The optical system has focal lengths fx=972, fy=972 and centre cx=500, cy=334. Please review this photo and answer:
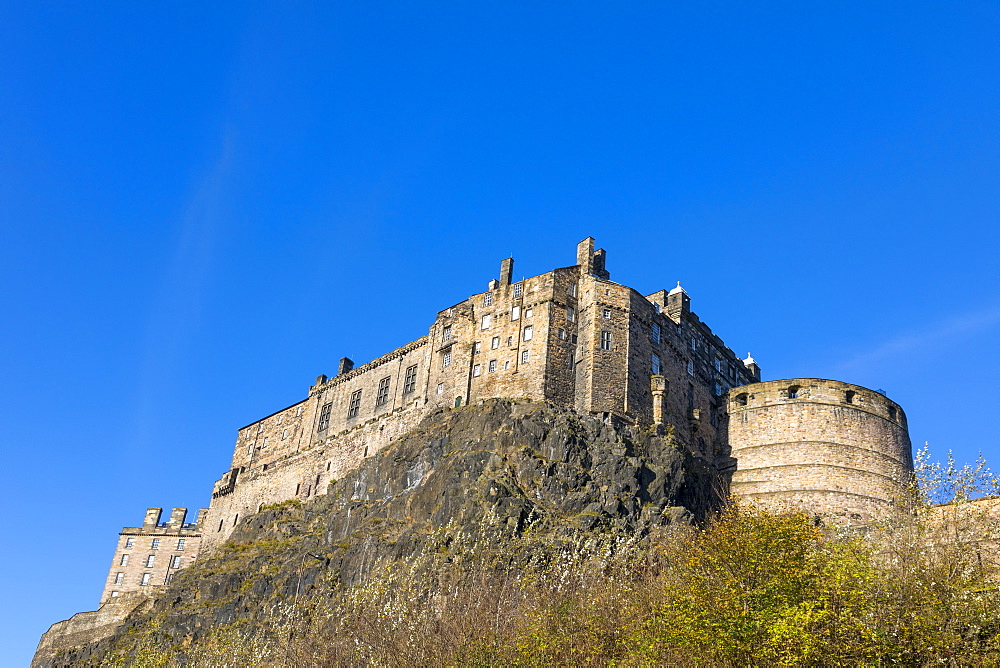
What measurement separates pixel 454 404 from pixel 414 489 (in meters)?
7.51

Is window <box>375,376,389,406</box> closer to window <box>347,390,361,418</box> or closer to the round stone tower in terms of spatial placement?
window <box>347,390,361,418</box>

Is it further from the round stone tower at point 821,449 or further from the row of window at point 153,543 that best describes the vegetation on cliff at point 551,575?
the row of window at point 153,543

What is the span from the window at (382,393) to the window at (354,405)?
210cm

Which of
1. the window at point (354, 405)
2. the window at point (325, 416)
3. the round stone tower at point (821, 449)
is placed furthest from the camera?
the window at point (325, 416)

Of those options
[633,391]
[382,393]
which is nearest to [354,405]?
[382,393]

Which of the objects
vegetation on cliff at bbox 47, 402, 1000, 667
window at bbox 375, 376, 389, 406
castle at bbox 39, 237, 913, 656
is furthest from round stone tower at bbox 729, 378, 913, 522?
window at bbox 375, 376, 389, 406

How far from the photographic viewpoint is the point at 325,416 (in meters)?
71.4

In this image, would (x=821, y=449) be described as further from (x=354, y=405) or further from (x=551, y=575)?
(x=354, y=405)

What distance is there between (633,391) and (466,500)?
43.0 feet

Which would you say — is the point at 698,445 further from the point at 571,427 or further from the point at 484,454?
the point at 484,454

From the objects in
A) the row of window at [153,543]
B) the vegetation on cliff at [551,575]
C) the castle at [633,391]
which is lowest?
the vegetation on cliff at [551,575]

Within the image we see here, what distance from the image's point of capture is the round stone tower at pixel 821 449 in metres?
53.7

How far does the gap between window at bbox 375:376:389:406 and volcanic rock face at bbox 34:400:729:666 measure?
7.08 meters

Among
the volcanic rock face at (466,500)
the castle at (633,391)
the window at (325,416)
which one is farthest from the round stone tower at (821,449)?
the window at (325,416)
